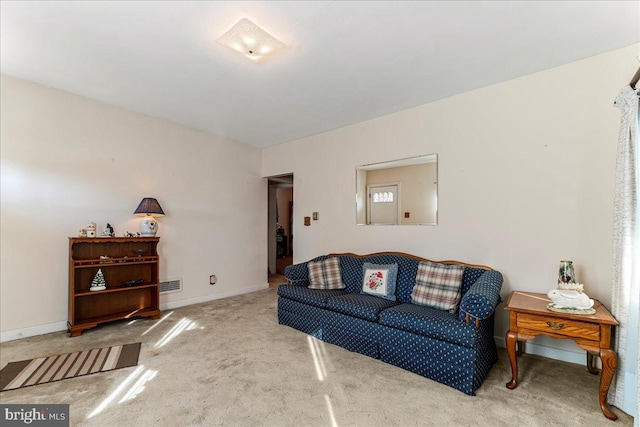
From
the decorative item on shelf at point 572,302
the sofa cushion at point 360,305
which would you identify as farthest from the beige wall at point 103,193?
the decorative item on shelf at point 572,302

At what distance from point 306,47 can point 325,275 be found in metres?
2.44

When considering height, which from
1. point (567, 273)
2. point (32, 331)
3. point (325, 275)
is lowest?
point (32, 331)

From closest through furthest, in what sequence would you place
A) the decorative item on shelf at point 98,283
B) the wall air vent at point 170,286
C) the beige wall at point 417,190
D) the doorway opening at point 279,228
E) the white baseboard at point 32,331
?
1. the white baseboard at point 32,331
2. the decorative item on shelf at point 98,283
3. the beige wall at point 417,190
4. the wall air vent at point 170,286
5. the doorway opening at point 279,228

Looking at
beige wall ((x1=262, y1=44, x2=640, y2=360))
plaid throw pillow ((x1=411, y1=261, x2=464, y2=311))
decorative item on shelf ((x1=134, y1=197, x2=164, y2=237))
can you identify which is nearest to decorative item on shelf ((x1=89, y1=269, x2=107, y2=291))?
decorative item on shelf ((x1=134, y1=197, x2=164, y2=237))

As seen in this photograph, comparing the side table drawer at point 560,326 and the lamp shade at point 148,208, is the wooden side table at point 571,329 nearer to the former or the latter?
the side table drawer at point 560,326

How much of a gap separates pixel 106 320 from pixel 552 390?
4260 millimetres

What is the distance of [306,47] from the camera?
7.62 ft

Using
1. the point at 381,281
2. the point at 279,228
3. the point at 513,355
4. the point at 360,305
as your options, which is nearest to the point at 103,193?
the point at 360,305

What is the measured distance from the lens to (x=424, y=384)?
2152mm

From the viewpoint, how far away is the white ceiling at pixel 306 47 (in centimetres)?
193

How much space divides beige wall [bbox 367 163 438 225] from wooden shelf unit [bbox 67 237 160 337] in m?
3.20

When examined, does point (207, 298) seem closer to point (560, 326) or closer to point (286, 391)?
point (286, 391)

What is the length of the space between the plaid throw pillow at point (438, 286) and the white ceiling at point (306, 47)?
6.13 feet
